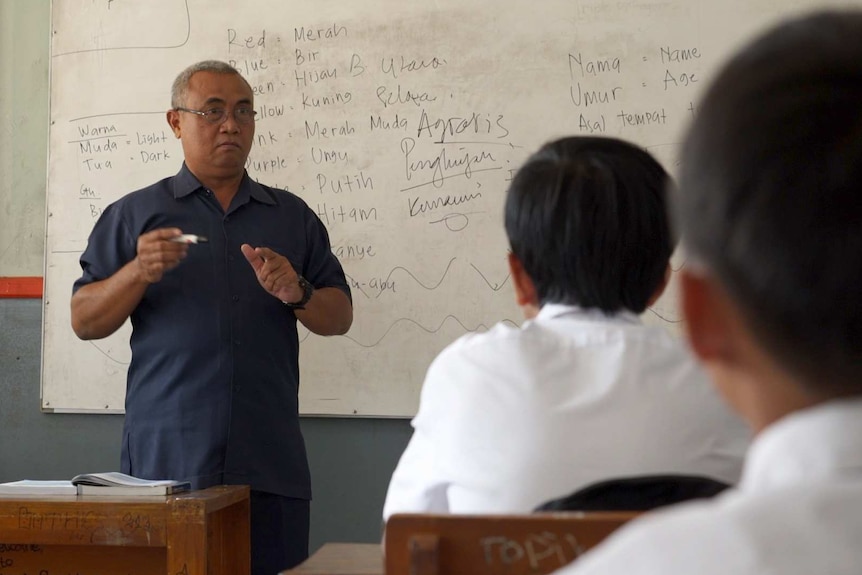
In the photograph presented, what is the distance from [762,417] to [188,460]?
2.35 metres

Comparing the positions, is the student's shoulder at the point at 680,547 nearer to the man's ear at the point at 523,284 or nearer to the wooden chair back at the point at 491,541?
the wooden chair back at the point at 491,541

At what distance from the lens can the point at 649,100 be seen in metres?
3.48

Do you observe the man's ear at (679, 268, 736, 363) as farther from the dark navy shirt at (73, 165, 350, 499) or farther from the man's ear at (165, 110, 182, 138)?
the man's ear at (165, 110, 182, 138)

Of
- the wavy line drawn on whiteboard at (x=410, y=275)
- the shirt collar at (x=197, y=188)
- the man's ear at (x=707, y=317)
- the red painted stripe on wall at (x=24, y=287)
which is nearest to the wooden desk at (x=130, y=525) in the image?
the shirt collar at (x=197, y=188)

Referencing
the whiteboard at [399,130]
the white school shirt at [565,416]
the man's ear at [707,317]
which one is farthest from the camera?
the whiteboard at [399,130]

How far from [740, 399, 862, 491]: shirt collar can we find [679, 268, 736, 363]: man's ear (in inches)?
2.3

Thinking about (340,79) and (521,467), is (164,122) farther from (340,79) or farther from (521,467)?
(521,467)

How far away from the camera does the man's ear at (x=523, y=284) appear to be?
4.85ft

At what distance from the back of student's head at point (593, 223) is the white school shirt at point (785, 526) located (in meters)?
0.95

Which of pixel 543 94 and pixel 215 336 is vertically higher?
pixel 543 94

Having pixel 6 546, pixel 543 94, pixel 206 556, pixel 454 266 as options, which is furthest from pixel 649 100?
pixel 6 546

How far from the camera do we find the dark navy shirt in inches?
107

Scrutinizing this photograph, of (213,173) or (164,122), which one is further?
(164,122)

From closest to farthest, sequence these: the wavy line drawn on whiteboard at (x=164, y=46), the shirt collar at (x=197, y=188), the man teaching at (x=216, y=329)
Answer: the man teaching at (x=216, y=329), the shirt collar at (x=197, y=188), the wavy line drawn on whiteboard at (x=164, y=46)
